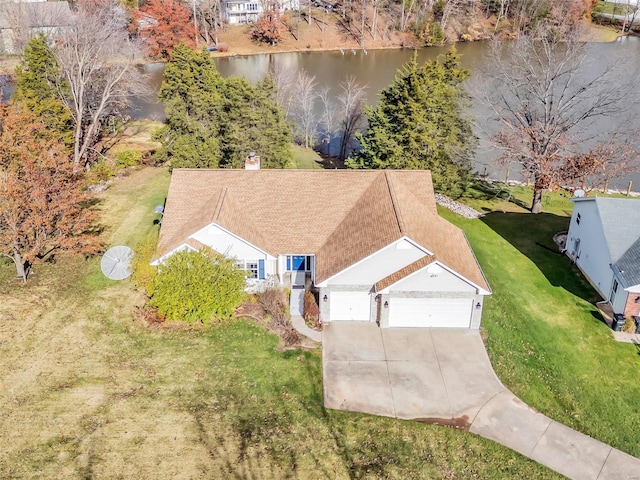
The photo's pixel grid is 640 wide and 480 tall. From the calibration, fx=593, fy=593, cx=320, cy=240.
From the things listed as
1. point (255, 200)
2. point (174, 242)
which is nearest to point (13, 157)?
point (174, 242)

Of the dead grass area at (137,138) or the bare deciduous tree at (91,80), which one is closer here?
the bare deciduous tree at (91,80)

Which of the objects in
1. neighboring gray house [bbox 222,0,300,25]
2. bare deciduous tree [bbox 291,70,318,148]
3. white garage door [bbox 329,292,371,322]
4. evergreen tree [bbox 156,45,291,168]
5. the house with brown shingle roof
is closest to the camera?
the house with brown shingle roof

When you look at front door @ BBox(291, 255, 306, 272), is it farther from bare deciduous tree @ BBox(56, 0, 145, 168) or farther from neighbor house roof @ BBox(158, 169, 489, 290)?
bare deciduous tree @ BBox(56, 0, 145, 168)

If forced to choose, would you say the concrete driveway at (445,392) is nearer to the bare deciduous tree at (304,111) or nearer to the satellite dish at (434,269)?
the satellite dish at (434,269)

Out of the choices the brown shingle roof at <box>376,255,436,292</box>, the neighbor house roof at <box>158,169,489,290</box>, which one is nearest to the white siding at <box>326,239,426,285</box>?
the brown shingle roof at <box>376,255,436,292</box>

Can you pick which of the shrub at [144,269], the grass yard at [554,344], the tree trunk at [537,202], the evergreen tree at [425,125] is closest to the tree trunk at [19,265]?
the shrub at [144,269]

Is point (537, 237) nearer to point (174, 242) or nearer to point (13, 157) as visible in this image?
point (174, 242)
